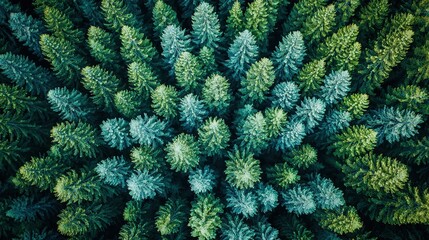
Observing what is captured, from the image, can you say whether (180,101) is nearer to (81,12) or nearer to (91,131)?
(91,131)

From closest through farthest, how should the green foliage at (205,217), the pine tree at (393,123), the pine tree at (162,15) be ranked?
the green foliage at (205,217) < the pine tree at (393,123) < the pine tree at (162,15)

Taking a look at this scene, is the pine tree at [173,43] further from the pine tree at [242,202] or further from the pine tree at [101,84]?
the pine tree at [242,202]

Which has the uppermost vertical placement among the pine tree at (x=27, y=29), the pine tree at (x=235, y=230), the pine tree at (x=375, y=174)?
the pine tree at (x=27, y=29)

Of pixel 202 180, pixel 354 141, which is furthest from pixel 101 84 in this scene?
pixel 354 141

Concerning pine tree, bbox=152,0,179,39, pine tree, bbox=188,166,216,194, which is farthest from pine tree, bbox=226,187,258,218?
pine tree, bbox=152,0,179,39

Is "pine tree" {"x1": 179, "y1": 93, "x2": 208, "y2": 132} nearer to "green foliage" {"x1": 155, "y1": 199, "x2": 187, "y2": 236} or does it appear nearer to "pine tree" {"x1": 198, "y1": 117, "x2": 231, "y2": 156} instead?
"pine tree" {"x1": 198, "y1": 117, "x2": 231, "y2": 156}

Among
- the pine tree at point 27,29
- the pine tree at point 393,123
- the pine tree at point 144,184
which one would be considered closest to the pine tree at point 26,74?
the pine tree at point 27,29

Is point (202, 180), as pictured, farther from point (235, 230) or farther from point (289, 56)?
point (289, 56)
